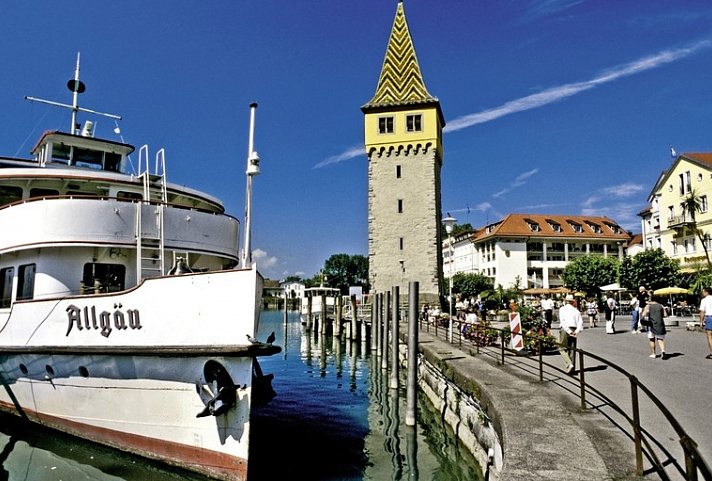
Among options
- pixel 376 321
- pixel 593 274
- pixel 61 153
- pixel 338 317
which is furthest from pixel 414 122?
pixel 61 153

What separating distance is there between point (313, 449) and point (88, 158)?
9799 mm

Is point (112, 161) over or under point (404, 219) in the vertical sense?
under

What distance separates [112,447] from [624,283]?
3783 cm

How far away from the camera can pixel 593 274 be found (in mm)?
46688

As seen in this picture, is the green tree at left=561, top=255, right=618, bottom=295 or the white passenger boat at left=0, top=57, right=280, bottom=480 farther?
the green tree at left=561, top=255, right=618, bottom=295

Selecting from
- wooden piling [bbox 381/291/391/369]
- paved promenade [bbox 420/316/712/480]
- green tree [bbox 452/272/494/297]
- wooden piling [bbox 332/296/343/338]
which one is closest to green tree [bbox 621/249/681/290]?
wooden piling [bbox 332/296/343/338]

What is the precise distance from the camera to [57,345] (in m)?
9.23

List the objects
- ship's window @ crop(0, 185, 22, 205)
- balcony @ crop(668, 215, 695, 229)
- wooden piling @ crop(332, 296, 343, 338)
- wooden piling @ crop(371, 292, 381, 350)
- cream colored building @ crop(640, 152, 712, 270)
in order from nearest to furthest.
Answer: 1. ship's window @ crop(0, 185, 22, 205)
2. wooden piling @ crop(371, 292, 381, 350)
3. wooden piling @ crop(332, 296, 343, 338)
4. cream colored building @ crop(640, 152, 712, 270)
5. balcony @ crop(668, 215, 695, 229)

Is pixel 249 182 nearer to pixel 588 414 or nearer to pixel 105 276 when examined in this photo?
pixel 105 276

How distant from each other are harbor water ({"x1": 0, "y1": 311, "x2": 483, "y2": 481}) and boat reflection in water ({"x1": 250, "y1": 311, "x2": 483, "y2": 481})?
17mm

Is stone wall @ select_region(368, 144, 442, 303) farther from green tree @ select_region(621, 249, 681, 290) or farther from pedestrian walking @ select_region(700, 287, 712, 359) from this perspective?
pedestrian walking @ select_region(700, 287, 712, 359)

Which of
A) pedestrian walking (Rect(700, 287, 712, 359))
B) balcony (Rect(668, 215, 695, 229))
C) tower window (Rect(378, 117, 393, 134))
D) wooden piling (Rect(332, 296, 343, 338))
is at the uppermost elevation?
tower window (Rect(378, 117, 393, 134))

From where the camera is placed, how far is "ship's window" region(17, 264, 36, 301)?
1021 centimetres

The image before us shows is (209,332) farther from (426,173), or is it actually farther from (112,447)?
(426,173)
